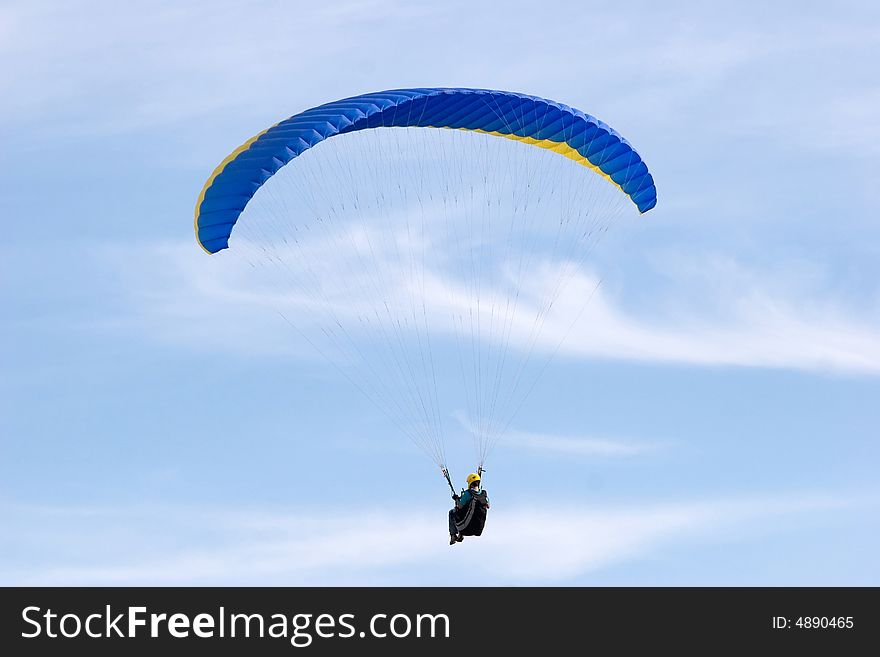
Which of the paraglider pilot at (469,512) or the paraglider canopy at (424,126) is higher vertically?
the paraglider canopy at (424,126)

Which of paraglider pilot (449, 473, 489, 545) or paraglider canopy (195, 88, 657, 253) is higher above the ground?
paraglider canopy (195, 88, 657, 253)

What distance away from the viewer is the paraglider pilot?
49.4 metres

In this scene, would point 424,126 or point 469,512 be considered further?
point 424,126

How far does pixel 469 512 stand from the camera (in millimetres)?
49500

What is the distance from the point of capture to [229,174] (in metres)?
49.1

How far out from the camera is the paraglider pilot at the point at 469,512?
162ft

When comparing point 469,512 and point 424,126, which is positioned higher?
point 424,126

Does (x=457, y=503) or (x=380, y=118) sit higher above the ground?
(x=380, y=118)
